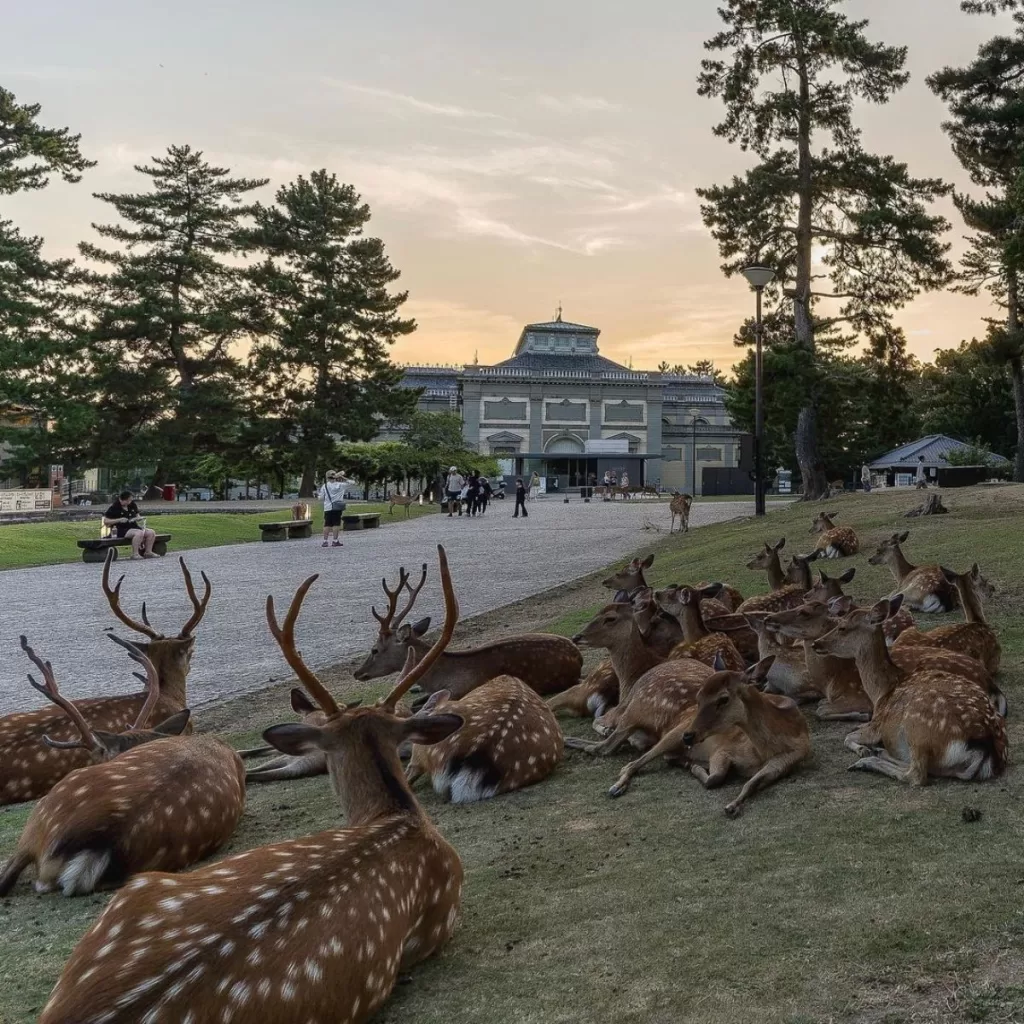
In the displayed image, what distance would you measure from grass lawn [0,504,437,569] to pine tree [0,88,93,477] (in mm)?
4616

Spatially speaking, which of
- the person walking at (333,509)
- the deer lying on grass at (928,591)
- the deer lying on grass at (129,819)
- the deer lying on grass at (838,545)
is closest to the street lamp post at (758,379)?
the deer lying on grass at (838,545)

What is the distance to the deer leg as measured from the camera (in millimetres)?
3724

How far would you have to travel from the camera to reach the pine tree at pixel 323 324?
149 ft

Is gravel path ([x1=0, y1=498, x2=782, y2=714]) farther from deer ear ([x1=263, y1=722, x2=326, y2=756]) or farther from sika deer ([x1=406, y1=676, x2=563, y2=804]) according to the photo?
deer ear ([x1=263, y1=722, x2=326, y2=756])

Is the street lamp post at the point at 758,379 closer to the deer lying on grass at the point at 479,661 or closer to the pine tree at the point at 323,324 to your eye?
the deer lying on grass at the point at 479,661

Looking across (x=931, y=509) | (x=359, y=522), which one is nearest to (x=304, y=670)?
(x=931, y=509)

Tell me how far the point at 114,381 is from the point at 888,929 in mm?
42031

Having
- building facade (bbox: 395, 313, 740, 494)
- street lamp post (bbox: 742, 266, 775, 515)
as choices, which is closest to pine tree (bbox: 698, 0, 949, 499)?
street lamp post (bbox: 742, 266, 775, 515)

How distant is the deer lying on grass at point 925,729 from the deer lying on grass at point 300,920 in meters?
2.05

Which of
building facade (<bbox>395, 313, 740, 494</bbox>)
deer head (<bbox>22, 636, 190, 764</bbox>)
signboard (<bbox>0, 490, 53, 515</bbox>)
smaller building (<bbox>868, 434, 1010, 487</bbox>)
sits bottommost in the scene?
deer head (<bbox>22, 636, 190, 764</bbox>)

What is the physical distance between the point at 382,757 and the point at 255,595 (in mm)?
9090

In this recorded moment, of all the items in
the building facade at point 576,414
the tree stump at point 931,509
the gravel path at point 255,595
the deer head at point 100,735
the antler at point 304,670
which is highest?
the building facade at point 576,414

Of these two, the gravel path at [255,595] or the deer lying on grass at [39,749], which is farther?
the gravel path at [255,595]

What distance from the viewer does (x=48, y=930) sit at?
9.81 feet
